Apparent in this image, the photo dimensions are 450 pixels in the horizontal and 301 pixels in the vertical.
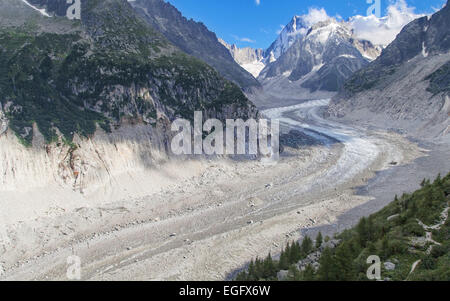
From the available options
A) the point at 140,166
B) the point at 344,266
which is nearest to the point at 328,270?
the point at 344,266

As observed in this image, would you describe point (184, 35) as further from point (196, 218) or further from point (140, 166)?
point (196, 218)

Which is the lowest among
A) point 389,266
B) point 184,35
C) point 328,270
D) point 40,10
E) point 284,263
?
point 284,263

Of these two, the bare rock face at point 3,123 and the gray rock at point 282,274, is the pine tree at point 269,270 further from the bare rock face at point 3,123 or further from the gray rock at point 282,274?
the bare rock face at point 3,123

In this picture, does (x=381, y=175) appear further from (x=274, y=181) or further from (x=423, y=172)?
(x=274, y=181)

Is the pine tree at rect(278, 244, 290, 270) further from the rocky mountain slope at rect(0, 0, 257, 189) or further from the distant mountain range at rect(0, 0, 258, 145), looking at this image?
the distant mountain range at rect(0, 0, 258, 145)
